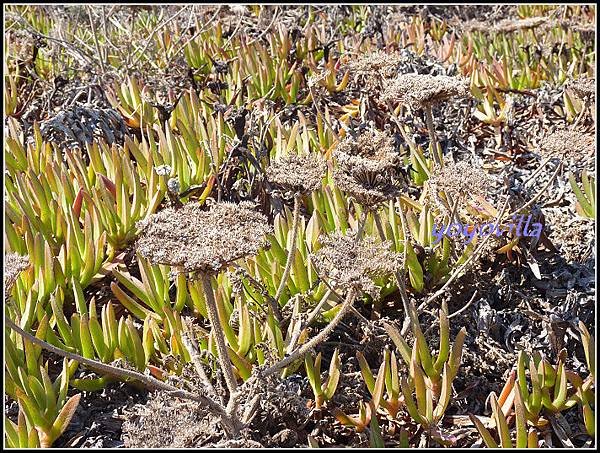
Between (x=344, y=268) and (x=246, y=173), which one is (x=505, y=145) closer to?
(x=246, y=173)

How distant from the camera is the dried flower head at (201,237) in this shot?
144cm

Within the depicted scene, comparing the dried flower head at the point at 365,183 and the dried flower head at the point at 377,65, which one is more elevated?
the dried flower head at the point at 377,65

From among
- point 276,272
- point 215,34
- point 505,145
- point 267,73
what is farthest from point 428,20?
point 276,272

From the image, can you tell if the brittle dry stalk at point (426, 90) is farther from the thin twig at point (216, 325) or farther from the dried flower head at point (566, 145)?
the thin twig at point (216, 325)

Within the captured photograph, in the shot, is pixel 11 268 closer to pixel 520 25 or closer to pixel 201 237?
pixel 201 237

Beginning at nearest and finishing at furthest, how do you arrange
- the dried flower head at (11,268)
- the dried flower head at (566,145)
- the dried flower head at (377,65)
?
1. the dried flower head at (11,268)
2. the dried flower head at (566,145)
3. the dried flower head at (377,65)

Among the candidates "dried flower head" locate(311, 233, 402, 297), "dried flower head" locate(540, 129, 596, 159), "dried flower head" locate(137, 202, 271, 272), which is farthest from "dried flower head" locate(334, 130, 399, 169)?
"dried flower head" locate(540, 129, 596, 159)

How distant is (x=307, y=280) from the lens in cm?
227

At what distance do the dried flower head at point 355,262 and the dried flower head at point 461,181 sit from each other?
1.21ft

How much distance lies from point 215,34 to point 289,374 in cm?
433

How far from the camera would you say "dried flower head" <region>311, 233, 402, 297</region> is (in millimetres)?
1604

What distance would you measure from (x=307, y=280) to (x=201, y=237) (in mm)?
828

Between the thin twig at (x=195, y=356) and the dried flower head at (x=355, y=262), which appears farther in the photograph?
the thin twig at (x=195, y=356)

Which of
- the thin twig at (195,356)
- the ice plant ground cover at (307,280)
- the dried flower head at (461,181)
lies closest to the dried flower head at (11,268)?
the ice plant ground cover at (307,280)
